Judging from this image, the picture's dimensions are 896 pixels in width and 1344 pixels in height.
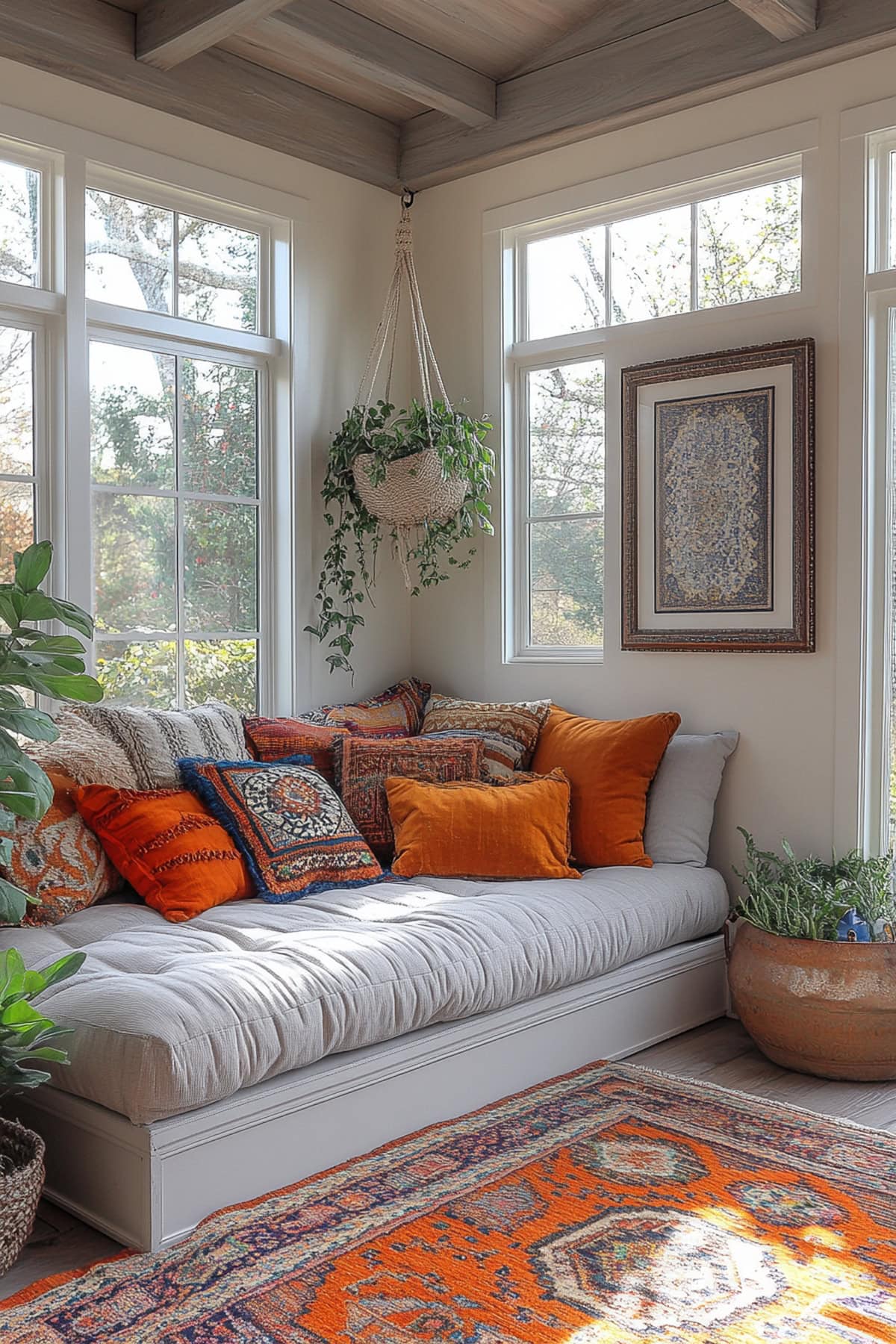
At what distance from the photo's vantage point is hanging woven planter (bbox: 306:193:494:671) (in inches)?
151

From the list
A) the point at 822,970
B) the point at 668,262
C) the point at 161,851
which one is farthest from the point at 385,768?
the point at 668,262

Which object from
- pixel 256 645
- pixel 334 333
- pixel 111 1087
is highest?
pixel 334 333

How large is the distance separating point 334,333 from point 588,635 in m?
1.39

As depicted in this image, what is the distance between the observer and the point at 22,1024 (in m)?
2.12

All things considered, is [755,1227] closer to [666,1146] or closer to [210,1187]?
[666,1146]

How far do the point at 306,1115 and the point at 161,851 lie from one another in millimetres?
815

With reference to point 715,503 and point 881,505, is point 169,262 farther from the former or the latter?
point 881,505

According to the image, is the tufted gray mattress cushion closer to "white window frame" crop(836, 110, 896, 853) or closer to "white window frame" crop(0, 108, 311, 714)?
"white window frame" crop(836, 110, 896, 853)

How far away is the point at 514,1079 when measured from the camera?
2857mm

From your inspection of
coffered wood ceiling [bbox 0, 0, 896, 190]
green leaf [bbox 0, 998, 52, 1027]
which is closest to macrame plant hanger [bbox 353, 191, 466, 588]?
coffered wood ceiling [bbox 0, 0, 896, 190]

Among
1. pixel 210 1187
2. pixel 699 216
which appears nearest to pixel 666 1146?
pixel 210 1187

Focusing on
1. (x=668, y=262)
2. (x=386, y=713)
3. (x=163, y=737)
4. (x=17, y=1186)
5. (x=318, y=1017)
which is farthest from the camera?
(x=386, y=713)

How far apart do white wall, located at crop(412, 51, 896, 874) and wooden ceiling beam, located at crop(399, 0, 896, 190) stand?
0.17ft

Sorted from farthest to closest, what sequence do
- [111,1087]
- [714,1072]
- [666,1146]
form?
[714,1072] < [666,1146] < [111,1087]
